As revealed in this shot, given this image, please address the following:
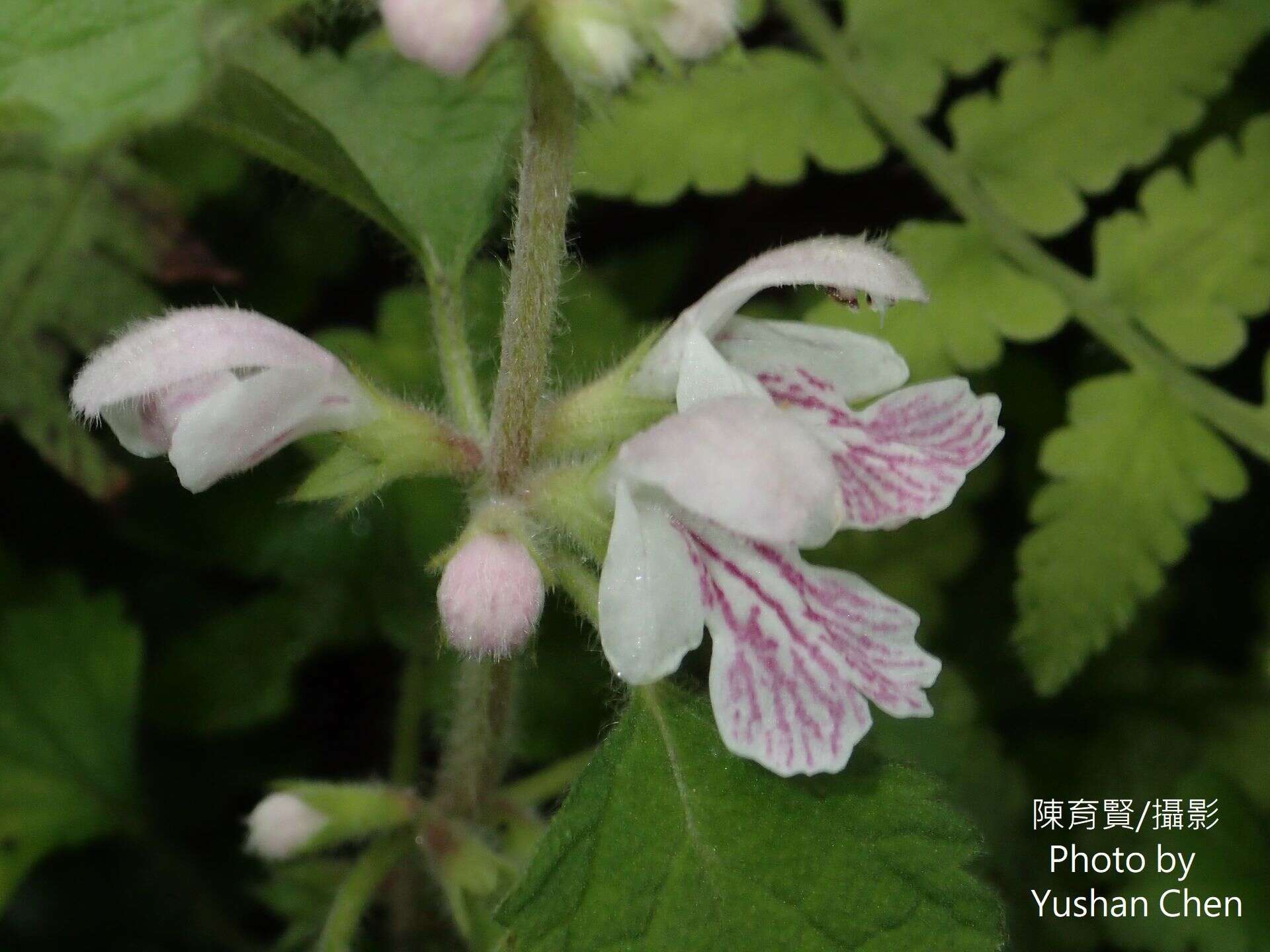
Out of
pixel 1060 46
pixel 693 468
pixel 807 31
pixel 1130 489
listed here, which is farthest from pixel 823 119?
pixel 693 468

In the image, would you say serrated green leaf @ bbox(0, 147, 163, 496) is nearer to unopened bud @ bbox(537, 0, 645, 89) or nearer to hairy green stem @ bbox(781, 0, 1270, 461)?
unopened bud @ bbox(537, 0, 645, 89)

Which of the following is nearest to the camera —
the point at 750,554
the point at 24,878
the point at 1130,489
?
the point at 750,554

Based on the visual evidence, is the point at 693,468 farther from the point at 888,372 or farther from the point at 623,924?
the point at 623,924

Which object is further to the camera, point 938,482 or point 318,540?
point 318,540

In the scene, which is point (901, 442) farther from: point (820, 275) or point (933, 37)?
point (933, 37)

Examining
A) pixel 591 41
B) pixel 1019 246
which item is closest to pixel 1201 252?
→ pixel 1019 246

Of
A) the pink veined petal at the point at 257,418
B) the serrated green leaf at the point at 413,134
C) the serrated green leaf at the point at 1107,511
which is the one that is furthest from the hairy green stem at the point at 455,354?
the serrated green leaf at the point at 1107,511
